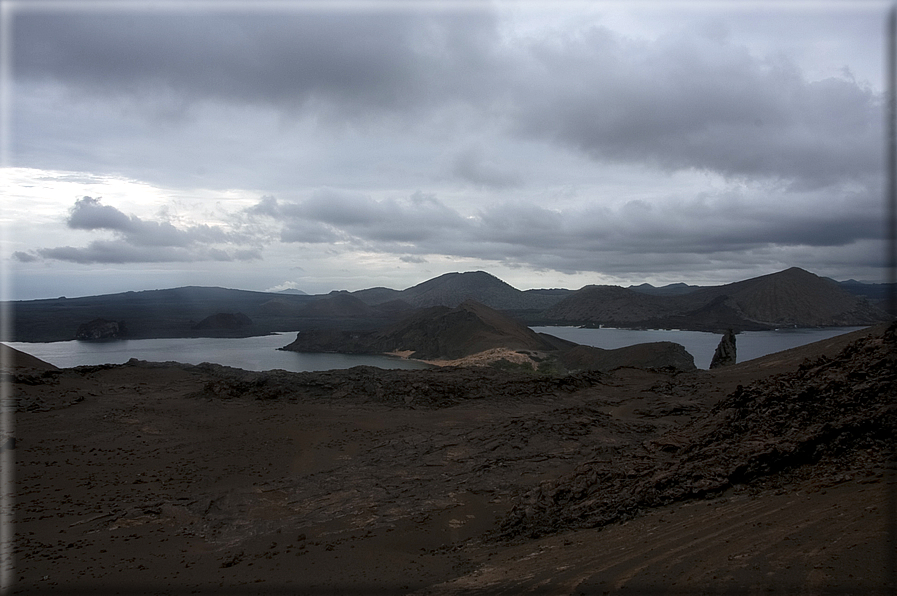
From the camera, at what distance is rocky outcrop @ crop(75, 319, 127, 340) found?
6751 centimetres

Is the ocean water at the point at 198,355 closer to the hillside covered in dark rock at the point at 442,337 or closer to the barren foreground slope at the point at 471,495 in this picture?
the hillside covered in dark rock at the point at 442,337

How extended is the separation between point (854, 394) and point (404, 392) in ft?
42.4

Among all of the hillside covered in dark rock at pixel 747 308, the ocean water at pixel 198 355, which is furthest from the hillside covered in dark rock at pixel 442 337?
the hillside covered in dark rock at pixel 747 308

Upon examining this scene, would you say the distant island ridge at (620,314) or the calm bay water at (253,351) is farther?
the distant island ridge at (620,314)

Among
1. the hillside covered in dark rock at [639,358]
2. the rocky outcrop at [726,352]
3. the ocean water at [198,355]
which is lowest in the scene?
the ocean water at [198,355]

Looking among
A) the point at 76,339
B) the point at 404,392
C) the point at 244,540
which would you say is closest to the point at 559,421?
the point at 404,392

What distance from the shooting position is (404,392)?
17844mm

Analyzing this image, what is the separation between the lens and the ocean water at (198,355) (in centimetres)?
4753

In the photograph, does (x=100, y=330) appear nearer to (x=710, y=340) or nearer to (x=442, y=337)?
(x=442, y=337)

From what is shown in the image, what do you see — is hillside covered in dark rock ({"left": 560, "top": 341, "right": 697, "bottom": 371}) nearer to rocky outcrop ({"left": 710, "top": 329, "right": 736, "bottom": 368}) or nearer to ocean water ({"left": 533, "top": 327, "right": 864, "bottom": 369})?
rocky outcrop ({"left": 710, "top": 329, "right": 736, "bottom": 368})

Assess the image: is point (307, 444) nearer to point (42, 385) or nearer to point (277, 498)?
point (277, 498)

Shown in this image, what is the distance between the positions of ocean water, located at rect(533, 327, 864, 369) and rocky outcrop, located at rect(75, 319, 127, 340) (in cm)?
6381

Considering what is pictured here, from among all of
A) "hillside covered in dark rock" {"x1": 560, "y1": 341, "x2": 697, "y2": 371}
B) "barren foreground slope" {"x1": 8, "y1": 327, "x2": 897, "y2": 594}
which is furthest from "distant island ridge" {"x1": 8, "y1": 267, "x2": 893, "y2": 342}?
"barren foreground slope" {"x1": 8, "y1": 327, "x2": 897, "y2": 594}

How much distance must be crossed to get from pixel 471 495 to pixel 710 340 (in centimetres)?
7192
